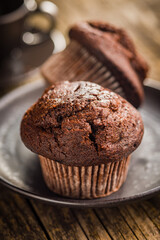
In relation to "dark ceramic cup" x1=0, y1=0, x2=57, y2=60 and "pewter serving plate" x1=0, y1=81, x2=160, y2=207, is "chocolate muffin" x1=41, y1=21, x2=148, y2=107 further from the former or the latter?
"dark ceramic cup" x1=0, y1=0, x2=57, y2=60

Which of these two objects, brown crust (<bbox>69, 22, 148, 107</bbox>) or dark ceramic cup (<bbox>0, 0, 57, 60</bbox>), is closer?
brown crust (<bbox>69, 22, 148, 107</bbox>)

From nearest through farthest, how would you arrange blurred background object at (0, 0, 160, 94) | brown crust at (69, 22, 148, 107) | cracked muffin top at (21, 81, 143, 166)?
cracked muffin top at (21, 81, 143, 166)
brown crust at (69, 22, 148, 107)
blurred background object at (0, 0, 160, 94)

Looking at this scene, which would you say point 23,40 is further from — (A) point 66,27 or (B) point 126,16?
(B) point 126,16

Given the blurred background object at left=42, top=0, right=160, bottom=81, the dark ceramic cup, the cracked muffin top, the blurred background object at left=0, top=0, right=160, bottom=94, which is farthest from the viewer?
the blurred background object at left=42, top=0, right=160, bottom=81

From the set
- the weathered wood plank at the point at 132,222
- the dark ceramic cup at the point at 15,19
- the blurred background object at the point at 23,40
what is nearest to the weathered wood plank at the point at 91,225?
the weathered wood plank at the point at 132,222

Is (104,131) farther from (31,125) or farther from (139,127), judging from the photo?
(31,125)

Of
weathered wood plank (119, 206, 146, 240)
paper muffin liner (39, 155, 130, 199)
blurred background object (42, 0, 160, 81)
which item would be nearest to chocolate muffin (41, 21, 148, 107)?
paper muffin liner (39, 155, 130, 199)

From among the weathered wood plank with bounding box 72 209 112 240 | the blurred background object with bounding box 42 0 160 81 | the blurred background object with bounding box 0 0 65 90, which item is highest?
the blurred background object with bounding box 0 0 65 90

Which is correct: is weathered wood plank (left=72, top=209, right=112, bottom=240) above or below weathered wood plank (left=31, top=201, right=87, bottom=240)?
below
